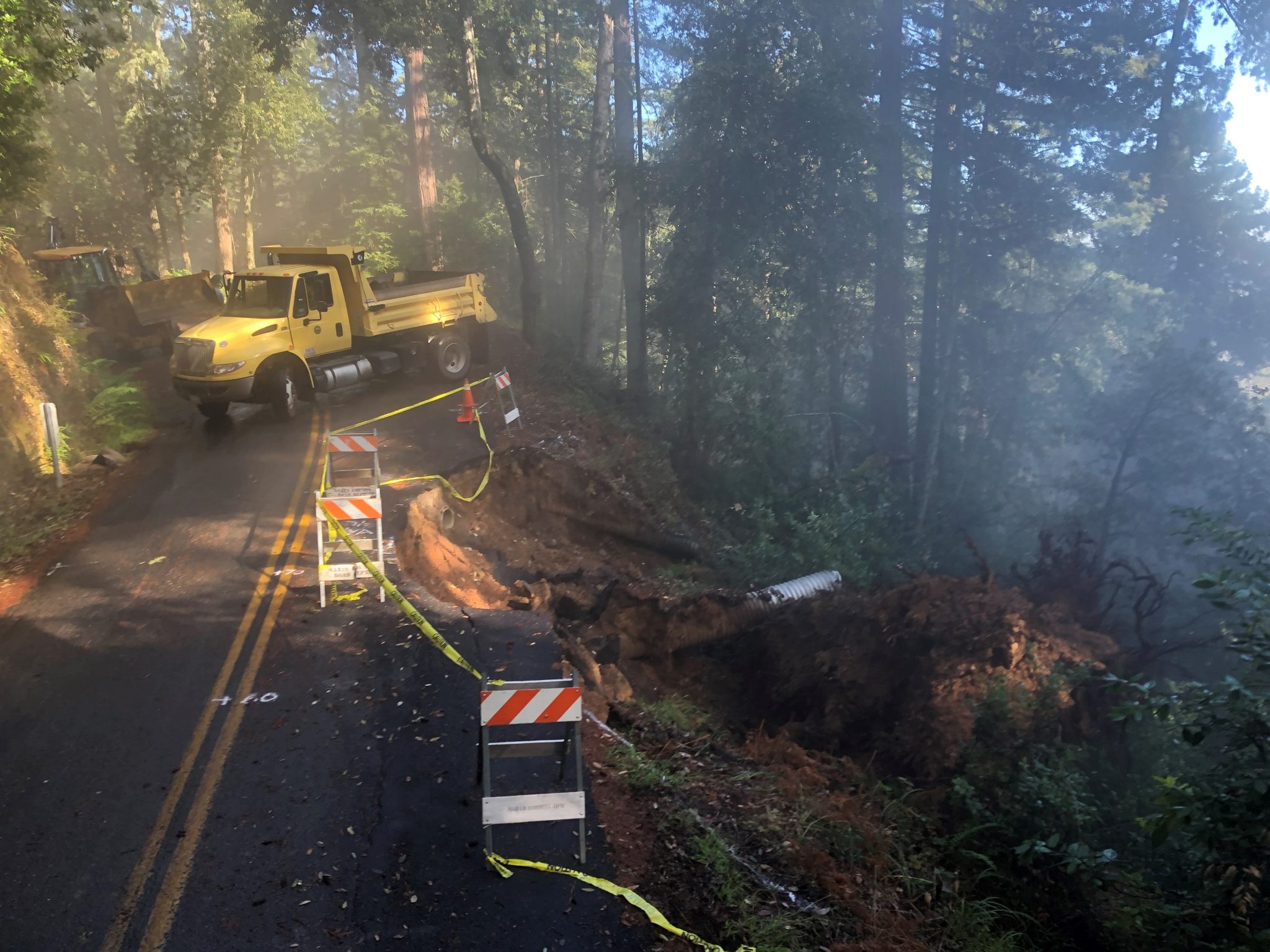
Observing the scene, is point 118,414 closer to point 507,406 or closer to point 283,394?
point 283,394

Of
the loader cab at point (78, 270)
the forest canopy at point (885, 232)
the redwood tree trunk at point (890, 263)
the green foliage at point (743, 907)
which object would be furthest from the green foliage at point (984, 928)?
the loader cab at point (78, 270)

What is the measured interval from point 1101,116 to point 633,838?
28409 mm

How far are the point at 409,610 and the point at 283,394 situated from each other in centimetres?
1052

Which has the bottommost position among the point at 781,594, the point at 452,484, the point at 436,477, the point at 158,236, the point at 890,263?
the point at 781,594

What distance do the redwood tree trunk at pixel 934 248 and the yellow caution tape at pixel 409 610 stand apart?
19334 millimetres

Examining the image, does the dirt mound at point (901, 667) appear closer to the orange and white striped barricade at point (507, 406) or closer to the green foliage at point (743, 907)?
the green foliage at point (743, 907)

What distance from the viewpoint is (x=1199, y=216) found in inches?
1068

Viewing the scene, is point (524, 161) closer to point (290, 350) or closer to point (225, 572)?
point (290, 350)

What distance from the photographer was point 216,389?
15.0 meters

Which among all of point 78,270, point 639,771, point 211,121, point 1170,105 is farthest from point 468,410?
point 1170,105

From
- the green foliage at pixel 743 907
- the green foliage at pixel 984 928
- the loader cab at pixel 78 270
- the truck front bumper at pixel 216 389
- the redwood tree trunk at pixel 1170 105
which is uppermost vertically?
the redwood tree trunk at pixel 1170 105

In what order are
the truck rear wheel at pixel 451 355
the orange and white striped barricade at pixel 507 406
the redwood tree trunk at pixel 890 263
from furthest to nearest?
the redwood tree trunk at pixel 890 263 → the truck rear wheel at pixel 451 355 → the orange and white striped barricade at pixel 507 406

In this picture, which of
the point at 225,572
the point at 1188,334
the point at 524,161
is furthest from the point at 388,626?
the point at 524,161

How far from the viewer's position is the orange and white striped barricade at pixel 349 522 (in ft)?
30.6
